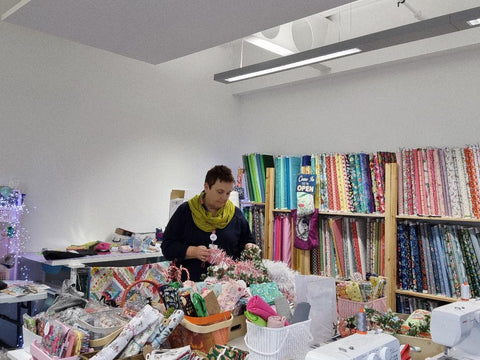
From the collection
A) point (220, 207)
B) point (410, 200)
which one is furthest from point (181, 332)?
point (410, 200)

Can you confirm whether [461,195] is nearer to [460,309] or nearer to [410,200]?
[410,200]

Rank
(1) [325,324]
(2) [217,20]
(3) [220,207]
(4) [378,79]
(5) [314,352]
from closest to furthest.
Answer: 1. (5) [314,352]
2. (1) [325,324]
3. (2) [217,20]
4. (3) [220,207]
5. (4) [378,79]

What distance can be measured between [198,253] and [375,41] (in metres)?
1.76

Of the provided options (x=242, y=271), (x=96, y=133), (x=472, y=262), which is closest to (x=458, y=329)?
(x=242, y=271)

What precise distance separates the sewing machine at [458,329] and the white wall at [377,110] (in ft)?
7.54

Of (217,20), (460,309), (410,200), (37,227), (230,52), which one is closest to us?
(460,309)

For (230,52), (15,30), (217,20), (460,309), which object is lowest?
(460,309)

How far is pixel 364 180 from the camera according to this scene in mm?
3746

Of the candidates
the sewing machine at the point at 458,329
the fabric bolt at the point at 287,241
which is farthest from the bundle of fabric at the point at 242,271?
the fabric bolt at the point at 287,241

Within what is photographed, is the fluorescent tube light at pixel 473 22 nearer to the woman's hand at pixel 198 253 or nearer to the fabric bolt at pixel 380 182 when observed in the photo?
the fabric bolt at pixel 380 182

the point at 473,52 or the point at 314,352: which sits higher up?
the point at 473,52

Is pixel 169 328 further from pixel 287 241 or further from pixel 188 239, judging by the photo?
pixel 287 241

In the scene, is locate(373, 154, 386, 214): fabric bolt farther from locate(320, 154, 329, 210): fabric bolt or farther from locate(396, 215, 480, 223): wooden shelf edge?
locate(320, 154, 329, 210): fabric bolt

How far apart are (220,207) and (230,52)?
305cm
